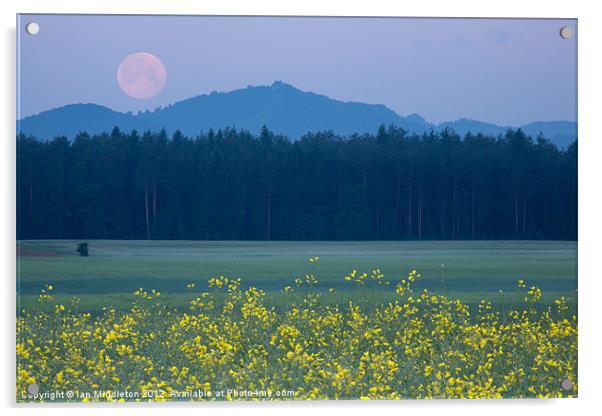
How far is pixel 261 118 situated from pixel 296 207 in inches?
35.7

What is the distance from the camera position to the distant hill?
25.4ft

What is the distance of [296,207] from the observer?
7992 millimetres

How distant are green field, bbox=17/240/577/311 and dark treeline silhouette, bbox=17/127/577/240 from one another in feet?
0.36

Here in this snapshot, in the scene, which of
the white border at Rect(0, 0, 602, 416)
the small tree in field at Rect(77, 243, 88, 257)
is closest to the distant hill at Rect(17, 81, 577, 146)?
the white border at Rect(0, 0, 602, 416)

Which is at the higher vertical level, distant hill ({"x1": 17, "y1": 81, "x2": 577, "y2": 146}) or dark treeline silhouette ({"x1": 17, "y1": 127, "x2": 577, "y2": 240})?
distant hill ({"x1": 17, "y1": 81, "x2": 577, "y2": 146})


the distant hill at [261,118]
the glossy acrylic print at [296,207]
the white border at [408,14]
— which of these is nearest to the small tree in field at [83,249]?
the glossy acrylic print at [296,207]

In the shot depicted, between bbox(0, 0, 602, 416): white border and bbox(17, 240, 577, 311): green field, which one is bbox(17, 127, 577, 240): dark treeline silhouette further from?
bbox(0, 0, 602, 416): white border

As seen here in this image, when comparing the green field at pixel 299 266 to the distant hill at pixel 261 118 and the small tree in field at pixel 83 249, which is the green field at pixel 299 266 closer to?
the small tree in field at pixel 83 249

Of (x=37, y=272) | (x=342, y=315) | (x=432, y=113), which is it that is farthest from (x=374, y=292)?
(x=37, y=272)

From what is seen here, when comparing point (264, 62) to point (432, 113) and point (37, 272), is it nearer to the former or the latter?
point (432, 113)

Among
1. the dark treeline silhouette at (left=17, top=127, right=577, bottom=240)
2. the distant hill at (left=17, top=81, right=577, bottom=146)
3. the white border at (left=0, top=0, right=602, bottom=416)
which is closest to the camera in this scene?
the white border at (left=0, top=0, right=602, bottom=416)

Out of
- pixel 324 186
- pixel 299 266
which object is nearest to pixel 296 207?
pixel 324 186

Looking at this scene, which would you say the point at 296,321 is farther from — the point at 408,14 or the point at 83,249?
the point at 408,14
